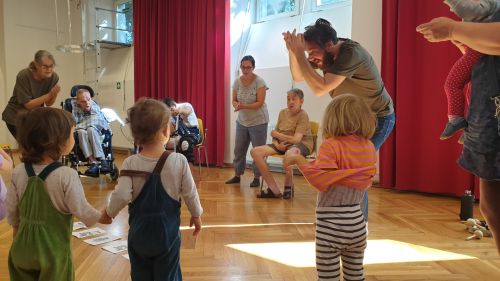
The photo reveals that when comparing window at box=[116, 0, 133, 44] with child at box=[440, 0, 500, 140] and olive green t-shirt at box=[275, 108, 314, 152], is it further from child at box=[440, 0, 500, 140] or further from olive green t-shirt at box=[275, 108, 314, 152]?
child at box=[440, 0, 500, 140]

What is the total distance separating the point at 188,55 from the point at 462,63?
→ 4881 mm

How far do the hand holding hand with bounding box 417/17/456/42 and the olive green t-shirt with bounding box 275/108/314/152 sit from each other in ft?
7.73

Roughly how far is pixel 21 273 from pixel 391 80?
11.4 feet

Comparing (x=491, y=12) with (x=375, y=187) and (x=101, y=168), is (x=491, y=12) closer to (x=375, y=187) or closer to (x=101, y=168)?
(x=375, y=187)

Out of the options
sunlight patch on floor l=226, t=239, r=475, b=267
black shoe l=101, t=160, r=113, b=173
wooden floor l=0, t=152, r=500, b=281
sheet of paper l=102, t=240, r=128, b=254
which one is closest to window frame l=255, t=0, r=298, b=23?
wooden floor l=0, t=152, r=500, b=281

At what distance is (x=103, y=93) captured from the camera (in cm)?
780

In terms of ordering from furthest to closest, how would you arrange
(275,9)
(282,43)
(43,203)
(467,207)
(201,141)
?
(275,9) < (282,43) < (201,141) < (467,207) < (43,203)

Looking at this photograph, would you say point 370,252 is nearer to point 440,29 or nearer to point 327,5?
point 440,29

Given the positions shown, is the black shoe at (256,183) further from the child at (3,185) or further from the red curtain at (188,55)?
the child at (3,185)

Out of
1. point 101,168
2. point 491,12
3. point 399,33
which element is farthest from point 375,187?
point 491,12

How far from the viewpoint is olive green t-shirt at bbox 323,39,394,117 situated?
1.88 m

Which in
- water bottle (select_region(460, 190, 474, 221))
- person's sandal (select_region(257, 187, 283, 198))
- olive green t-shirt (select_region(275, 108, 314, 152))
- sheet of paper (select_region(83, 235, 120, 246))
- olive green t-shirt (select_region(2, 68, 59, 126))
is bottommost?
person's sandal (select_region(257, 187, 283, 198))

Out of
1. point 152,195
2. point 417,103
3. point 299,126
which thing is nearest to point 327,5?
point 417,103

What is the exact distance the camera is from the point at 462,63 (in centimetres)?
138
